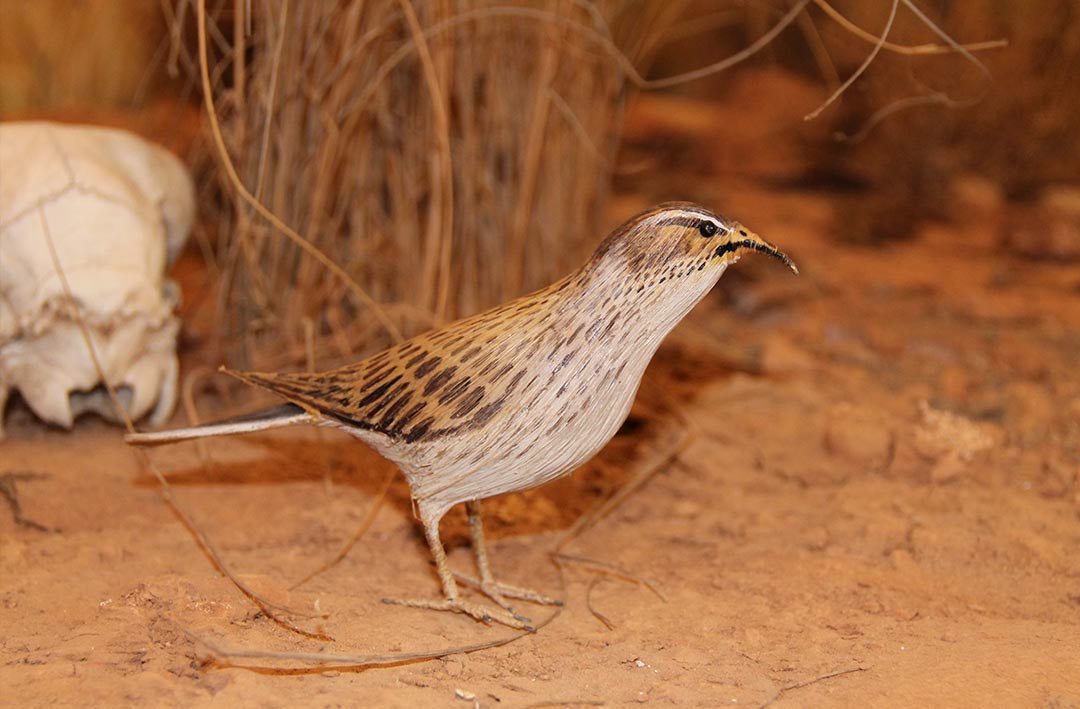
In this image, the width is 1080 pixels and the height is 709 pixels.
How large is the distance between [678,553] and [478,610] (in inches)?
26.5

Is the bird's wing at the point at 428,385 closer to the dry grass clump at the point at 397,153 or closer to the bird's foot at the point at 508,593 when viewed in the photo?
the bird's foot at the point at 508,593

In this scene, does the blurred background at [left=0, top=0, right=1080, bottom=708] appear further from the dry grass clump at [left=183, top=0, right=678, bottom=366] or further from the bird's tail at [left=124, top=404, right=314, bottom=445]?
the bird's tail at [left=124, top=404, right=314, bottom=445]

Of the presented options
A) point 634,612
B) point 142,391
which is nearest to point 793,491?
point 634,612

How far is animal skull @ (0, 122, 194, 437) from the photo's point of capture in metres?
2.81

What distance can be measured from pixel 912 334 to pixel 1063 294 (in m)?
0.95

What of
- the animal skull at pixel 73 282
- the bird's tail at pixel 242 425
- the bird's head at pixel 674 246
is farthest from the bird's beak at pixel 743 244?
the animal skull at pixel 73 282

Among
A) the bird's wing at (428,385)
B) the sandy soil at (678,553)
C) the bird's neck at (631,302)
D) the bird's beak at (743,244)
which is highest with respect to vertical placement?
the bird's beak at (743,244)

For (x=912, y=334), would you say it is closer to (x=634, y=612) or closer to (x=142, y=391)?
(x=634, y=612)

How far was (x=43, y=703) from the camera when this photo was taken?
1806mm

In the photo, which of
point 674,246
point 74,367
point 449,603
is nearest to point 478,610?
point 449,603

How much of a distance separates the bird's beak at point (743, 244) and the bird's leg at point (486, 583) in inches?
32.5

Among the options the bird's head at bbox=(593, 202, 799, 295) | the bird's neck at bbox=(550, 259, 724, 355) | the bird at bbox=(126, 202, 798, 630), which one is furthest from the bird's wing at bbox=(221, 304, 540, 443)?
the bird's head at bbox=(593, 202, 799, 295)

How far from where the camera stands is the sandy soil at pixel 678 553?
1992mm

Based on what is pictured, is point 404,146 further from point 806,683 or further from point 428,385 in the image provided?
point 806,683
